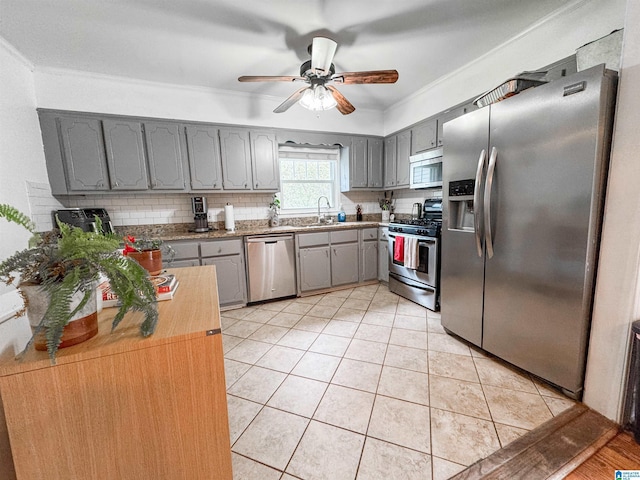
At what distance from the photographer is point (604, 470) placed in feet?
3.71

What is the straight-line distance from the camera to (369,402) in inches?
61.9

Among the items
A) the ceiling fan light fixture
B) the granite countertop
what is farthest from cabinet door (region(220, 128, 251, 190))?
the ceiling fan light fixture

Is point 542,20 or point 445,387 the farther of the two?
point 542,20

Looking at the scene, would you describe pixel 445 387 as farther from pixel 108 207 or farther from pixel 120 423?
pixel 108 207

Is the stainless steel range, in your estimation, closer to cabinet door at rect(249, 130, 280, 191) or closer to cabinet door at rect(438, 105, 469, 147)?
cabinet door at rect(438, 105, 469, 147)

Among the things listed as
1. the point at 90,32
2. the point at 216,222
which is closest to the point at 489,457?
the point at 216,222

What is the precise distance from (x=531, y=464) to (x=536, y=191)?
1.41 meters

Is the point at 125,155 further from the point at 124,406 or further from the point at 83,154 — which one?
the point at 124,406

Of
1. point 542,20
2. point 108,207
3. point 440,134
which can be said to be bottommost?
point 108,207

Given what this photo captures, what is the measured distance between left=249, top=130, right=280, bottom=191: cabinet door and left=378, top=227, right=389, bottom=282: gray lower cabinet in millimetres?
1581

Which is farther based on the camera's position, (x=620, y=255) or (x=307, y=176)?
(x=307, y=176)

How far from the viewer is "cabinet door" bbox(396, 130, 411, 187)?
3512 millimetres

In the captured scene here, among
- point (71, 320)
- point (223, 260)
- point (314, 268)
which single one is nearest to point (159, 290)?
point (71, 320)

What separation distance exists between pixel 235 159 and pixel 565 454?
11.8 feet
